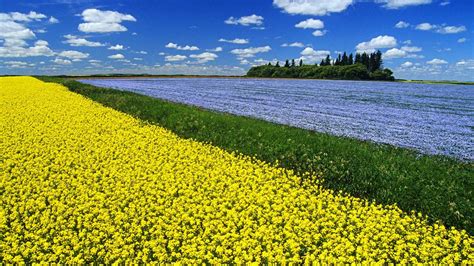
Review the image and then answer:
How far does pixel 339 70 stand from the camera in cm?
11962

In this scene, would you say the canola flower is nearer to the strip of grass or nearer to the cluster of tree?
the strip of grass

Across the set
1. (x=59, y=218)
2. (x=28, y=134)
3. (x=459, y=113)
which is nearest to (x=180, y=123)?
(x=28, y=134)

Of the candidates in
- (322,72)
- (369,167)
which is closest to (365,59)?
(322,72)

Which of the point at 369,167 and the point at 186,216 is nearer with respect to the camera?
the point at 186,216

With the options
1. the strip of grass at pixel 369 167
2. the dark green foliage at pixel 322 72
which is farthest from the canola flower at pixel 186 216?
the dark green foliage at pixel 322 72

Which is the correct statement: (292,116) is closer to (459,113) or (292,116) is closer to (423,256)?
(459,113)

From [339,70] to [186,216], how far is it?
4591 inches

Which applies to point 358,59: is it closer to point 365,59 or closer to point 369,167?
point 365,59

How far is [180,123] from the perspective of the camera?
19516 millimetres

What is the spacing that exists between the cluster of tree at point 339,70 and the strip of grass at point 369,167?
10475 centimetres

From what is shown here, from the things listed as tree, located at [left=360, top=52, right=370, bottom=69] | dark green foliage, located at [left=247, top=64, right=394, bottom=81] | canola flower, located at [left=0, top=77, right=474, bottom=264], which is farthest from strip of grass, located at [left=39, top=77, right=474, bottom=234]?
tree, located at [left=360, top=52, right=370, bottom=69]

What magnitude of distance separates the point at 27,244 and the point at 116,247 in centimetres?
143

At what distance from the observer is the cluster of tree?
117419mm

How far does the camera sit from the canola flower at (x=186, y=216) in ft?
23.0
